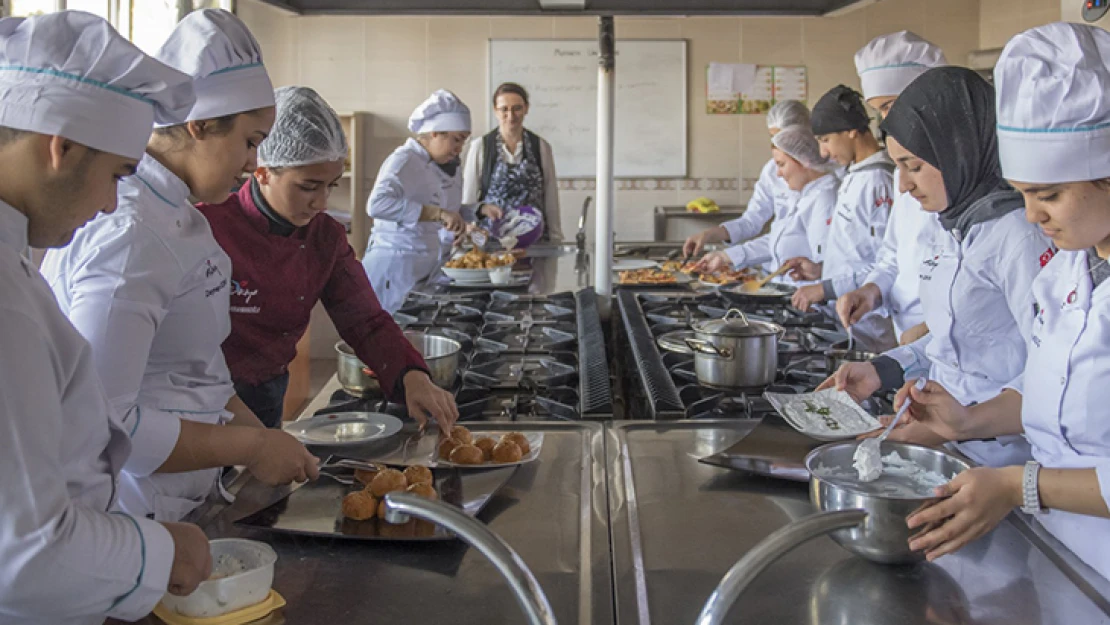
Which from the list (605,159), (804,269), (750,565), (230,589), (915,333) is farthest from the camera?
(804,269)

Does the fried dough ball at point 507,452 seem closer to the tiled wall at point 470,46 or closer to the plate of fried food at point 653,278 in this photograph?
the plate of fried food at point 653,278

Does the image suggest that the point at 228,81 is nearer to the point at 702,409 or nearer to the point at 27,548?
the point at 27,548

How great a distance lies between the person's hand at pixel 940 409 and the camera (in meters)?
1.78

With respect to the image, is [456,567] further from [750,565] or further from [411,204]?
[411,204]

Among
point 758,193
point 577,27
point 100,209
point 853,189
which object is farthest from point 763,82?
point 100,209

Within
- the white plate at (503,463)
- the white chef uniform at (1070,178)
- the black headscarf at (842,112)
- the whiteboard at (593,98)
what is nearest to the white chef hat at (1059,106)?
the white chef uniform at (1070,178)

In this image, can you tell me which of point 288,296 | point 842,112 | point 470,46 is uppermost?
point 470,46

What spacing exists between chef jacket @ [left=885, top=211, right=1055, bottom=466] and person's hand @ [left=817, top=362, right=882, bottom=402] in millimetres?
188

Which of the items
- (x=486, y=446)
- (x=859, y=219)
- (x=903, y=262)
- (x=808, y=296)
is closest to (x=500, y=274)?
(x=808, y=296)

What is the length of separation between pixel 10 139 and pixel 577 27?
6750mm

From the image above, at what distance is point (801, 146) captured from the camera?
4.29 metres

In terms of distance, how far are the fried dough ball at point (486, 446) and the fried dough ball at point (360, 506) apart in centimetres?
30

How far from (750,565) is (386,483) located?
721 millimetres

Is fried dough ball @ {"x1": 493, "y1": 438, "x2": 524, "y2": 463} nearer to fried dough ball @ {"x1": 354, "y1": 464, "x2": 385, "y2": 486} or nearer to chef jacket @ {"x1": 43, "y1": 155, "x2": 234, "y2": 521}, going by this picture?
fried dough ball @ {"x1": 354, "y1": 464, "x2": 385, "y2": 486}
